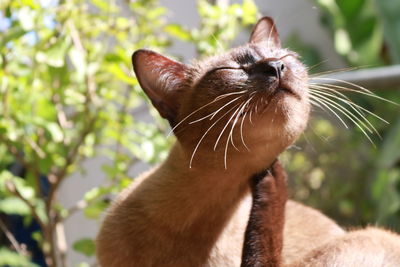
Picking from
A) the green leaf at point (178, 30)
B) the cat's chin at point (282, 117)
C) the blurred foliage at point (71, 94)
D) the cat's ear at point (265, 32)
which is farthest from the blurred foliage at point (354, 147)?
the cat's chin at point (282, 117)

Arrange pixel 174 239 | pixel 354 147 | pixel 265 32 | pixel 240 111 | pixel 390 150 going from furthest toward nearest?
pixel 354 147 → pixel 390 150 → pixel 265 32 → pixel 174 239 → pixel 240 111

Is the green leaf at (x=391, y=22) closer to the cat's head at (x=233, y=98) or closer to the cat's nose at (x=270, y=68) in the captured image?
the cat's head at (x=233, y=98)

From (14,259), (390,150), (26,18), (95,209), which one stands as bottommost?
(390,150)

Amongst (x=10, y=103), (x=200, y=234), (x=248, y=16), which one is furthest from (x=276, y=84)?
(x=10, y=103)

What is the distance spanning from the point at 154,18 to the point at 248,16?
38cm

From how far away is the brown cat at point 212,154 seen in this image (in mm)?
1139

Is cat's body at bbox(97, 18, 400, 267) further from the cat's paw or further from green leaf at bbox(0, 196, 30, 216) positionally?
green leaf at bbox(0, 196, 30, 216)

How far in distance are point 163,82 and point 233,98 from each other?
0.20 metres

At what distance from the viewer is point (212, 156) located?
3.97 feet

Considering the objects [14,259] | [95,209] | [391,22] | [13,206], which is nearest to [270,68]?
[95,209]

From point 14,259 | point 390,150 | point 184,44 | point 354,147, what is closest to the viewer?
point 14,259

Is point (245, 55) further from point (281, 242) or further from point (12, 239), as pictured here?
point (12, 239)

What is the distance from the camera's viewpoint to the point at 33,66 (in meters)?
1.79

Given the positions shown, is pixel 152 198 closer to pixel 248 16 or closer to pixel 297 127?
pixel 297 127
